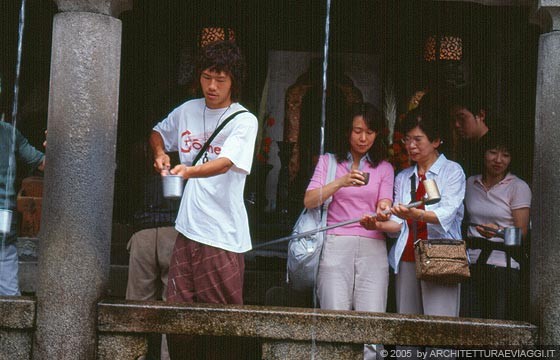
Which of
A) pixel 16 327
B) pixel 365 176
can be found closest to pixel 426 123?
pixel 365 176

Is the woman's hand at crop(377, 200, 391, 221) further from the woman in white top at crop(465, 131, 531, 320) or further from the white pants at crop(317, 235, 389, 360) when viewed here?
the woman in white top at crop(465, 131, 531, 320)

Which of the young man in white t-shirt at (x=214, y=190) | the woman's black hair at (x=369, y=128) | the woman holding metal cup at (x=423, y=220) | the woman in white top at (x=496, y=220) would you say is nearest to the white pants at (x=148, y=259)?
the young man in white t-shirt at (x=214, y=190)

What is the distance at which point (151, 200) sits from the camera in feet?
23.1

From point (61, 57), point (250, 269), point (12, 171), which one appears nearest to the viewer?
point (61, 57)

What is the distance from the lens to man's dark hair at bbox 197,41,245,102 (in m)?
5.48

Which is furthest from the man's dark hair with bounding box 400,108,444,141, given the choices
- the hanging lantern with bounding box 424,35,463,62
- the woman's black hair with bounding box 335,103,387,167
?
the hanging lantern with bounding box 424,35,463,62

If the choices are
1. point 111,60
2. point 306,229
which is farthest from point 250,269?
point 111,60

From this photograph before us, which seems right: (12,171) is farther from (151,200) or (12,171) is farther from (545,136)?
(545,136)

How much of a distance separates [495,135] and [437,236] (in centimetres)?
105

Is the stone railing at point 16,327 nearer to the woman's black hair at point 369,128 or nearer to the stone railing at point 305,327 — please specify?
the stone railing at point 305,327

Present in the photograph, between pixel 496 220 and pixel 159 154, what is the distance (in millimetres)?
2771

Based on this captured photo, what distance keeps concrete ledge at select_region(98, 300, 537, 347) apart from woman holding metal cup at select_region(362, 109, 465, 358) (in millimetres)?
383

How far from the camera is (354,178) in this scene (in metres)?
5.70

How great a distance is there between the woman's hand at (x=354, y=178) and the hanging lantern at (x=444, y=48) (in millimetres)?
5219
